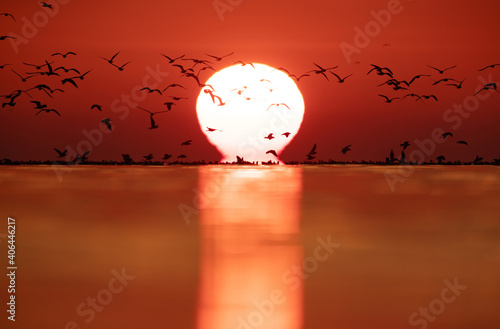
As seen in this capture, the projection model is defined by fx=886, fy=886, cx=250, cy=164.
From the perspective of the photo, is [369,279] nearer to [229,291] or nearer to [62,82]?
[229,291]

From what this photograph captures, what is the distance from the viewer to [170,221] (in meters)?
23.0

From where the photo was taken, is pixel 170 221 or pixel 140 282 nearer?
pixel 140 282

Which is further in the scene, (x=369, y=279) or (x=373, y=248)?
(x=373, y=248)

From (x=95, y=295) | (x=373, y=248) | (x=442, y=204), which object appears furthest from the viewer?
(x=442, y=204)

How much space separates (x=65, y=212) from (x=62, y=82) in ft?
52.6

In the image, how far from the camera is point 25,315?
921cm

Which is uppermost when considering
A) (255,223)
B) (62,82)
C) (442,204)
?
(62,82)

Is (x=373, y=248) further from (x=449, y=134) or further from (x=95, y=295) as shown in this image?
(x=449, y=134)

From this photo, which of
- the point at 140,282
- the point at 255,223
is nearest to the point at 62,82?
the point at 255,223

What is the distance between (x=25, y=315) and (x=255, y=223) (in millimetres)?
13087

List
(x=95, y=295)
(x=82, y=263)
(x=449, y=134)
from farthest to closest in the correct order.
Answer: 1. (x=449, y=134)
2. (x=82, y=263)
3. (x=95, y=295)

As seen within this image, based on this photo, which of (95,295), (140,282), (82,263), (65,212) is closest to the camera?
(95,295)

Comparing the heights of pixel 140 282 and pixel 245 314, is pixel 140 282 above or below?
above

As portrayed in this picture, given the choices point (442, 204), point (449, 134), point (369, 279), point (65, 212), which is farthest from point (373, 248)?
point (449, 134)
